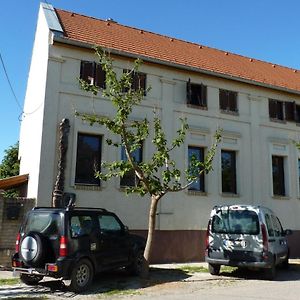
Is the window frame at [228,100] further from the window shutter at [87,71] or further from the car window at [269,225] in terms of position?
the car window at [269,225]

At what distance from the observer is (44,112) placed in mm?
14031

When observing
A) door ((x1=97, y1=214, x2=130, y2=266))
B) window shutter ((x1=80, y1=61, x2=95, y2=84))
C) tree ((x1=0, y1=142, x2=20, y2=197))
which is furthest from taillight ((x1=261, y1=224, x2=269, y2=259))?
tree ((x1=0, y1=142, x2=20, y2=197))

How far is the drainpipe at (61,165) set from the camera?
44.3 ft

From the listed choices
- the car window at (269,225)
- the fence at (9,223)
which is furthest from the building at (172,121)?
the car window at (269,225)

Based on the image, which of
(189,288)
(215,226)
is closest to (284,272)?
(215,226)

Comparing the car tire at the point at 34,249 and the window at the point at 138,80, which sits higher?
the window at the point at 138,80

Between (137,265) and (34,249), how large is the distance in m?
3.30

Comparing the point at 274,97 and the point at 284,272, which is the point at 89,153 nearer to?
the point at 284,272

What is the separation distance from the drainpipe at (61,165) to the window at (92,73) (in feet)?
6.20

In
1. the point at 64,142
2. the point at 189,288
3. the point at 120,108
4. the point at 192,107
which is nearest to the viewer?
the point at 189,288

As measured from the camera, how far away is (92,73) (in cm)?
1518

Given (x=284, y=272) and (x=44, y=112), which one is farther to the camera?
(x=44, y=112)

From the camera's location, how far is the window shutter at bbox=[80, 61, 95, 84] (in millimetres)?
15008

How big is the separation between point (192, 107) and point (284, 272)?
23.9 ft
